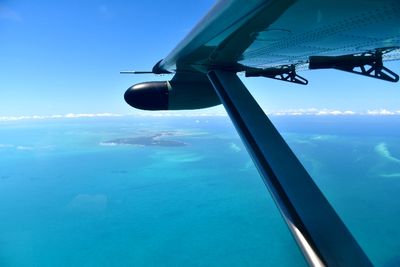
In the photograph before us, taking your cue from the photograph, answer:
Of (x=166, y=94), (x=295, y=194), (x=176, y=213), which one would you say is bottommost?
(x=295, y=194)

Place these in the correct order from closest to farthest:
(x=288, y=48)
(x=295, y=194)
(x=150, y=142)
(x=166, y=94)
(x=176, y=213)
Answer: (x=295, y=194) < (x=288, y=48) < (x=166, y=94) < (x=176, y=213) < (x=150, y=142)

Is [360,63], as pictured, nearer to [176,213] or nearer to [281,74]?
[281,74]

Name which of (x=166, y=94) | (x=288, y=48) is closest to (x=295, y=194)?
Result: (x=288, y=48)

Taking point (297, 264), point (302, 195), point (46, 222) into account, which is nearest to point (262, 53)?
point (302, 195)

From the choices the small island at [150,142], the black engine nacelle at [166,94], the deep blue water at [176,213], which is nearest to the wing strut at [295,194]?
the black engine nacelle at [166,94]

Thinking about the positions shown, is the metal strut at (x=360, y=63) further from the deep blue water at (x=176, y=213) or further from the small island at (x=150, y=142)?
the small island at (x=150, y=142)

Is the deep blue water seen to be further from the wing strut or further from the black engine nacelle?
the wing strut

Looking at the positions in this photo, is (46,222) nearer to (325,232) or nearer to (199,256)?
(199,256)
